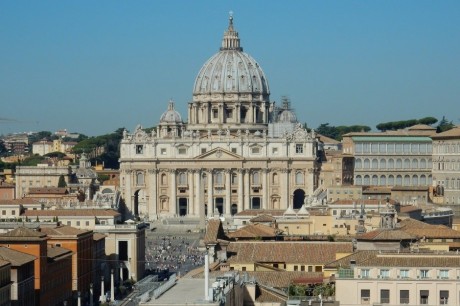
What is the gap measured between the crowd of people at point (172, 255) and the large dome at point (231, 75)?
2344 inches

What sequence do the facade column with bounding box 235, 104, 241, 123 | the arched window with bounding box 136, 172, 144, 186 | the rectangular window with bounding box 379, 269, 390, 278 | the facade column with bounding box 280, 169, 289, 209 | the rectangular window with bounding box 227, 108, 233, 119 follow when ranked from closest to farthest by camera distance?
the rectangular window with bounding box 379, 269, 390, 278 < the facade column with bounding box 280, 169, 289, 209 < the arched window with bounding box 136, 172, 144, 186 < the facade column with bounding box 235, 104, 241, 123 < the rectangular window with bounding box 227, 108, 233, 119

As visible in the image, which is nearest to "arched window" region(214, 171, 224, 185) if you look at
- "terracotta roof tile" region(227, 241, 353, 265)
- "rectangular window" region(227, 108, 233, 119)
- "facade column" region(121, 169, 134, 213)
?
"facade column" region(121, 169, 134, 213)

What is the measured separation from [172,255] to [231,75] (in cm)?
8427

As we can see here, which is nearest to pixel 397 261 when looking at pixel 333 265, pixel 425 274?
pixel 425 274

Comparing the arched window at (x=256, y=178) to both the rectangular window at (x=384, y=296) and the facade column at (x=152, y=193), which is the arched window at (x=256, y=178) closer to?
the facade column at (x=152, y=193)

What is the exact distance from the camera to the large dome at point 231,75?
→ 590 feet

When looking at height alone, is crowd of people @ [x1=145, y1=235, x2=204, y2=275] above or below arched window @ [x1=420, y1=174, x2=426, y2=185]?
below

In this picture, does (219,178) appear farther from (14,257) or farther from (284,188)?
→ (14,257)

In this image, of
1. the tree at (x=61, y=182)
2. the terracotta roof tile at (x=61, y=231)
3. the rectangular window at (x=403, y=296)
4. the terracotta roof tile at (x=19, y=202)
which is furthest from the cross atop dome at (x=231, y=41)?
the rectangular window at (x=403, y=296)

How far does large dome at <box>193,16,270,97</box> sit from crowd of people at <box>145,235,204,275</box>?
59537 mm

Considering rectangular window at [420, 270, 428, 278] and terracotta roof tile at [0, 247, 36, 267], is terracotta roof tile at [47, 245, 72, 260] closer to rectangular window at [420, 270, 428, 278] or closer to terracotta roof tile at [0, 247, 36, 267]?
terracotta roof tile at [0, 247, 36, 267]

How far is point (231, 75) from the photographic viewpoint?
181m

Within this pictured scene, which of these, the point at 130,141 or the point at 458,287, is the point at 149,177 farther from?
the point at 458,287

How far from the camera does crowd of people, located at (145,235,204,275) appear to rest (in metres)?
85.5
